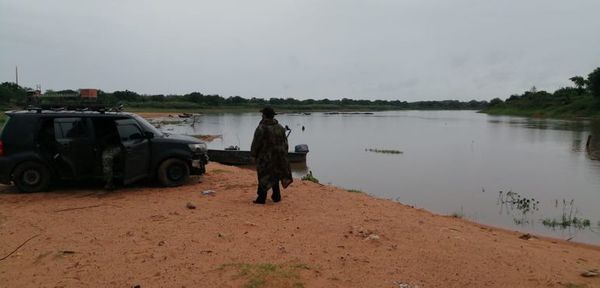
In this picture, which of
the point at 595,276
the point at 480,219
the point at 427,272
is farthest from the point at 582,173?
the point at 427,272

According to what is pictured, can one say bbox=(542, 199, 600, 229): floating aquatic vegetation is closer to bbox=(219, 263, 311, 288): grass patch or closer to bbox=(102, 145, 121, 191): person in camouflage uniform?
bbox=(219, 263, 311, 288): grass patch

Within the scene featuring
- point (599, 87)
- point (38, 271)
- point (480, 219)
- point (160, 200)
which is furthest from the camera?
point (599, 87)

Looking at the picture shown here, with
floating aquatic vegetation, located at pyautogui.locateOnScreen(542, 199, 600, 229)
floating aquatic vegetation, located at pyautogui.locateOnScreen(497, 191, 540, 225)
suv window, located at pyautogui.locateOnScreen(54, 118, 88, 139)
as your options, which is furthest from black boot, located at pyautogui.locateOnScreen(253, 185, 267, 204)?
floating aquatic vegetation, located at pyautogui.locateOnScreen(542, 199, 600, 229)

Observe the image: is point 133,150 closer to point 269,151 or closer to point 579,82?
point 269,151

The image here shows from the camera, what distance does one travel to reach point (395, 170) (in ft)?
68.2

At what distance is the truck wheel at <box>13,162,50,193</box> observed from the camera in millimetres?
8773

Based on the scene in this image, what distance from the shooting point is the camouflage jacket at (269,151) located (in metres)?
8.02

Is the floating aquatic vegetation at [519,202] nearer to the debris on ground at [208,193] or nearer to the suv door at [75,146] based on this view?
the debris on ground at [208,193]

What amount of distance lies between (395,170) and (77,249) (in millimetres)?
16688

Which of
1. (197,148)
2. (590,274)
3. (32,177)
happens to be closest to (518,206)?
(590,274)

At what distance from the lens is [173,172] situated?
381 inches

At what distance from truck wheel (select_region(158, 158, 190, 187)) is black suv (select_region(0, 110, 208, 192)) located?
0.07 ft

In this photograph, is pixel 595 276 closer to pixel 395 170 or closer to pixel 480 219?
pixel 480 219

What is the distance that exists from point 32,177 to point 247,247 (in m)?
5.53
